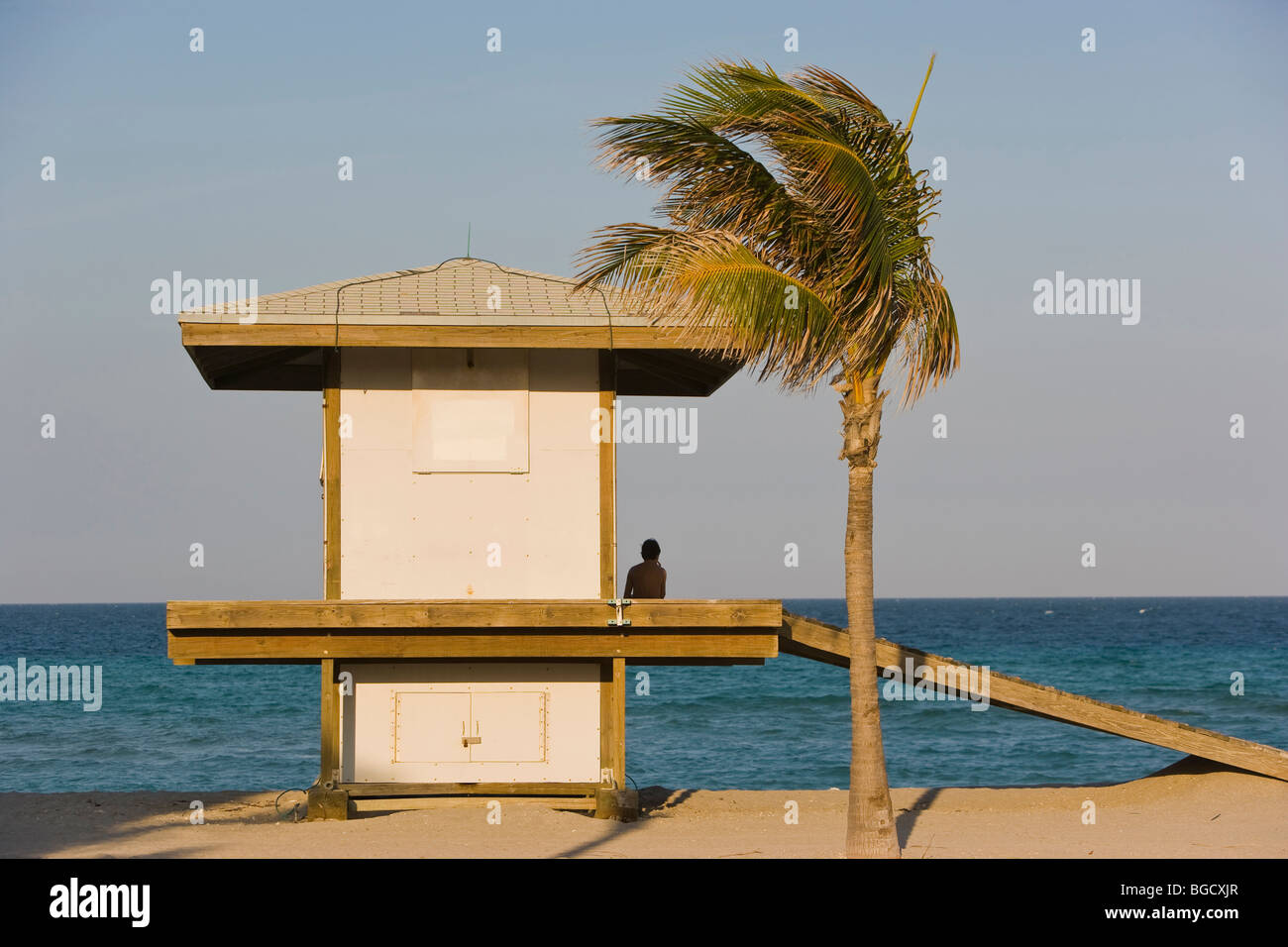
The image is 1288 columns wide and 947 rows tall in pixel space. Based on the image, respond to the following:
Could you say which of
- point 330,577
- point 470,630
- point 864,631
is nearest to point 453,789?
point 470,630

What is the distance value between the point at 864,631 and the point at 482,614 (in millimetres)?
4178

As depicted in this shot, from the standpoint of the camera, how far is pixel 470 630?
572 inches

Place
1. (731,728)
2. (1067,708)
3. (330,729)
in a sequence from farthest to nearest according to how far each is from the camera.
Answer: (731,728) < (1067,708) < (330,729)

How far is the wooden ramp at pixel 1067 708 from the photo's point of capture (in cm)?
1584

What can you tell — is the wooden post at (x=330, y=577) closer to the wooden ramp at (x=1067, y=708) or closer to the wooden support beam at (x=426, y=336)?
the wooden support beam at (x=426, y=336)

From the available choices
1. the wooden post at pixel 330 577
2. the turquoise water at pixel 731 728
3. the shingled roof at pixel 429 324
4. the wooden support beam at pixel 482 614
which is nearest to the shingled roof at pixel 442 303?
the shingled roof at pixel 429 324

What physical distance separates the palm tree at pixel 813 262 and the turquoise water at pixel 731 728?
56.3 feet

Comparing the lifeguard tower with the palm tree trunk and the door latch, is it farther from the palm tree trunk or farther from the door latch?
the palm tree trunk

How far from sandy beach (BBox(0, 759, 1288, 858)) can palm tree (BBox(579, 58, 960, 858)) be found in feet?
7.01

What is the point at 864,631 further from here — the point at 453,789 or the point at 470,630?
the point at 453,789

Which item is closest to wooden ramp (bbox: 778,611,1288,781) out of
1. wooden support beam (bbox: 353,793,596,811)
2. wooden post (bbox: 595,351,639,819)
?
wooden post (bbox: 595,351,639,819)

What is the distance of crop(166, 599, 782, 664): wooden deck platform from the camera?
14234mm
